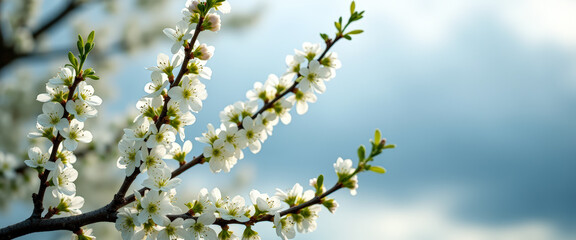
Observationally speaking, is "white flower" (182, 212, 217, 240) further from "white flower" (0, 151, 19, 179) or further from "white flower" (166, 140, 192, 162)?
"white flower" (0, 151, 19, 179)

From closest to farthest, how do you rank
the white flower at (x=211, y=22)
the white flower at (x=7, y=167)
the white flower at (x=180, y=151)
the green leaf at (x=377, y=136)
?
1. the green leaf at (x=377, y=136)
2. the white flower at (x=211, y=22)
3. the white flower at (x=180, y=151)
4. the white flower at (x=7, y=167)

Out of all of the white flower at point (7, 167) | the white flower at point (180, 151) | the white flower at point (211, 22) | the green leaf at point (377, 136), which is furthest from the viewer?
the white flower at point (7, 167)

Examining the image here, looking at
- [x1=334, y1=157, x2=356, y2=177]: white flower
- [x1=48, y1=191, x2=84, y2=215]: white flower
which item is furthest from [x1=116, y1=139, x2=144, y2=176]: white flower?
[x1=334, y1=157, x2=356, y2=177]: white flower

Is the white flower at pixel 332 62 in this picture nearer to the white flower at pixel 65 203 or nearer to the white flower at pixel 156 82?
the white flower at pixel 156 82

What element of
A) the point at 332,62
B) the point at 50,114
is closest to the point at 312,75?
the point at 332,62

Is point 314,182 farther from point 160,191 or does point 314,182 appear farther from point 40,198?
point 40,198

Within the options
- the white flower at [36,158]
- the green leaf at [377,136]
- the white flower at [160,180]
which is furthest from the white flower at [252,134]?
the white flower at [36,158]
